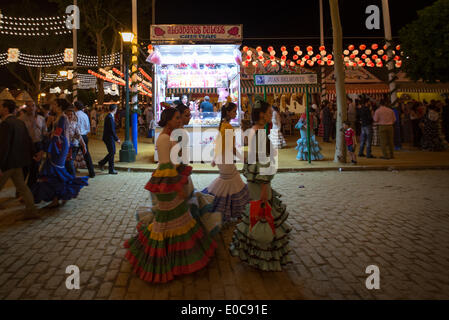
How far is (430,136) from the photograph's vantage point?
47.9 ft

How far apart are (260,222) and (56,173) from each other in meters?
4.26

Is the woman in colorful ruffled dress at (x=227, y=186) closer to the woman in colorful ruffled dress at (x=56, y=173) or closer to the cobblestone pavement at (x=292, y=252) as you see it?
the cobblestone pavement at (x=292, y=252)

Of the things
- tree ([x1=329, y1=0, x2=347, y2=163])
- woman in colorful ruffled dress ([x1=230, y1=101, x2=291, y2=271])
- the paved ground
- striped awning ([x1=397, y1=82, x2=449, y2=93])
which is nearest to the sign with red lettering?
tree ([x1=329, y1=0, x2=347, y2=163])

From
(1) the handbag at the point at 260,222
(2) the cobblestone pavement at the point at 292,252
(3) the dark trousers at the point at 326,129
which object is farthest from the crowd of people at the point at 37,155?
(3) the dark trousers at the point at 326,129

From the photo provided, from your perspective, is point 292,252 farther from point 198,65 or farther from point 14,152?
point 198,65

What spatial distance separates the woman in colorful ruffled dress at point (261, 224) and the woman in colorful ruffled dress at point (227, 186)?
1.46 meters

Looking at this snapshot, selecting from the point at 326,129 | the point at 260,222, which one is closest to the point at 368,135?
the point at 326,129

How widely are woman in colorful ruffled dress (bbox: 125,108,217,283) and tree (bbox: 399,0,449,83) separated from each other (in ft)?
41.4

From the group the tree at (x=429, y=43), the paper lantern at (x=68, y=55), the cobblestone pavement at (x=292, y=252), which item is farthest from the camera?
the paper lantern at (x=68, y=55)

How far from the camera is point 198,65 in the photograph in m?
13.6

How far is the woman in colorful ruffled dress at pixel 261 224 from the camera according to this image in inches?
144

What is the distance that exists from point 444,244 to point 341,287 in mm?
1985

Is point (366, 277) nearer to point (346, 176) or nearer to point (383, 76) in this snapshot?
point (346, 176)
